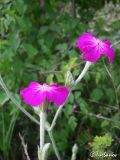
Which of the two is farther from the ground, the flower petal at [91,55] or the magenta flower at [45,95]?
the flower petal at [91,55]

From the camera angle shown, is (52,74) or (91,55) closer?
(91,55)

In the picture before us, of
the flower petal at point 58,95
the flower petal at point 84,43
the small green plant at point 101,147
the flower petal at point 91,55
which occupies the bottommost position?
the small green plant at point 101,147

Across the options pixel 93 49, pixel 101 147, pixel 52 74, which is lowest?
pixel 101 147

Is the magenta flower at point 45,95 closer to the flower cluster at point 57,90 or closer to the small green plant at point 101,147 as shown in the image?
the flower cluster at point 57,90

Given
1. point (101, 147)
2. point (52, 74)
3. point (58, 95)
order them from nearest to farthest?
point (58, 95), point (101, 147), point (52, 74)

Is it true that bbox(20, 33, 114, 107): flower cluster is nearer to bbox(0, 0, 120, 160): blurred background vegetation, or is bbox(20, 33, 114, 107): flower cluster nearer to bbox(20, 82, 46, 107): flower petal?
bbox(20, 82, 46, 107): flower petal

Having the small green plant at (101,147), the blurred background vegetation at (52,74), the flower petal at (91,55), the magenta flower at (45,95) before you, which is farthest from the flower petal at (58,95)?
the blurred background vegetation at (52,74)

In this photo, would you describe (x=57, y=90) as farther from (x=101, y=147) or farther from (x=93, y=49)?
(x=101, y=147)

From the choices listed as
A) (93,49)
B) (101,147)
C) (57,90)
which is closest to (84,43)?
(93,49)
